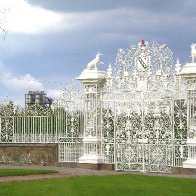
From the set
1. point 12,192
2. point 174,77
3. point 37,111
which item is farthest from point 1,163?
point 12,192

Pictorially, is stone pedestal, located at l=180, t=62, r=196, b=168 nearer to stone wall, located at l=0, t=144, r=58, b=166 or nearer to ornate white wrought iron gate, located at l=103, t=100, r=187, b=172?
ornate white wrought iron gate, located at l=103, t=100, r=187, b=172

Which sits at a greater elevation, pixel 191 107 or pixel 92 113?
pixel 191 107

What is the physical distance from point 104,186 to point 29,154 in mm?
6943

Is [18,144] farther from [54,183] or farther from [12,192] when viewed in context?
[12,192]

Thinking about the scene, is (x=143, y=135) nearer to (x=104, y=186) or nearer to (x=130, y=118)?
(x=130, y=118)

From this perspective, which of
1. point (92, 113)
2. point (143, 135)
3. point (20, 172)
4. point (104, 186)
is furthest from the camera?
point (92, 113)

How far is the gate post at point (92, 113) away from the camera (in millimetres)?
16391

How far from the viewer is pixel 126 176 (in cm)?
1345

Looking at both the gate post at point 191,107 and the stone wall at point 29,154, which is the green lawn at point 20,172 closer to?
the stone wall at point 29,154

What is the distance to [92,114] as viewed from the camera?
54.3 feet

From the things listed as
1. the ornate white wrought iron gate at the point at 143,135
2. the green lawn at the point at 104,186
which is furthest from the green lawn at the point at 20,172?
the ornate white wrought iron gate at the point at 143,135

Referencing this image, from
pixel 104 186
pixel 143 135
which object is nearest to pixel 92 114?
pixel 143 135

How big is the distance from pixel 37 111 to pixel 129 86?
3.71m

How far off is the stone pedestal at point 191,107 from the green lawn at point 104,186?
7.14 ft
